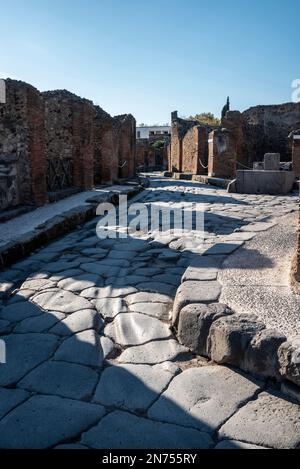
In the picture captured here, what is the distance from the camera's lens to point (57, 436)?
197 cm

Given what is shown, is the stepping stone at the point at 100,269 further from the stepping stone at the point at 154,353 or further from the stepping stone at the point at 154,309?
the stepping stone at the point at 154,353

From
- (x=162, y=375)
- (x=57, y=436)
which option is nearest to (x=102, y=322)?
(x=162, y=375)

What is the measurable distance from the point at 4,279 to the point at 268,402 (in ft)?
10.4

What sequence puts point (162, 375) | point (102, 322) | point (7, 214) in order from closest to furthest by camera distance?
point (162, 375) < point (102, 322) < point (7, 214)

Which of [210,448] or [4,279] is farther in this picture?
[4,279]

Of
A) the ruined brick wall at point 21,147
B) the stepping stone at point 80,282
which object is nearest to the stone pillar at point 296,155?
the ruined brick wall at point 21,147

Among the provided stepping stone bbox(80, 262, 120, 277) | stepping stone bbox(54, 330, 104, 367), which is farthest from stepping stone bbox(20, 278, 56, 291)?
stepping stone bbox(54, 330, 104, 367)

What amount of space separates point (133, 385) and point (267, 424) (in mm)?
767

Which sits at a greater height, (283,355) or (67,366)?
(283,355)

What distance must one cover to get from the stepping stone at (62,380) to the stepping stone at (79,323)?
1.51 feet

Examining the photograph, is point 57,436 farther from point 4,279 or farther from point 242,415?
point 4,279

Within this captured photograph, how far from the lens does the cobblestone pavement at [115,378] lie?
197 cm

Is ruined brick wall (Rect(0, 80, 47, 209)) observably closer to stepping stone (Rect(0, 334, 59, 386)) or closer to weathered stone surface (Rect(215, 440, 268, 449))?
stepping stone (Rect(0, 334, 59, 386))
